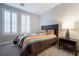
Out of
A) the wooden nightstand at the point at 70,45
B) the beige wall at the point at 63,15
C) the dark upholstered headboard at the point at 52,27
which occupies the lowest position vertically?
the wooden nightstand at the point at 70,45

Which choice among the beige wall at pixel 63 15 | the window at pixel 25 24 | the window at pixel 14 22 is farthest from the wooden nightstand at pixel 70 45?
the window at pixel 14 22

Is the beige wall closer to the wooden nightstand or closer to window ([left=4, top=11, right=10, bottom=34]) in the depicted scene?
the wooden nightstand

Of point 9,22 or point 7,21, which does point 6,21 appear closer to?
point 7,21

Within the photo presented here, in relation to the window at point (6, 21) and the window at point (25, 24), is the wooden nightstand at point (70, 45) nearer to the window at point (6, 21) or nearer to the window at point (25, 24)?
the window at point (25, 24)

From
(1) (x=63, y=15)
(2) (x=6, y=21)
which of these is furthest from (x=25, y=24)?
(1) (x=63, y=15)

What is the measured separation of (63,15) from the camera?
2641mm

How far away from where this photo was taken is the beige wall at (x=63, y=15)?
2053 mm

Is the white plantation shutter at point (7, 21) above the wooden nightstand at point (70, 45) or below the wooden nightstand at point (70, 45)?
above

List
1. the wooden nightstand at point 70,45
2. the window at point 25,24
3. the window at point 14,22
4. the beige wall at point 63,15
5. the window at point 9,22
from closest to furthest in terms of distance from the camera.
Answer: the wooden nightstand at point 70,45
the beige wall at point 63,15
the window at point 9,22
the window at point 14,22
the window at point 25,24

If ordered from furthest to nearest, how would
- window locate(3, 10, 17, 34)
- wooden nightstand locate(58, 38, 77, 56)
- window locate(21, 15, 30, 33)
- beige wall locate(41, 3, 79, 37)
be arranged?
window locate(21, 15, 30, 33), window locate(3, 10, 17, 34), beige wall locate(41, 3, 79, 37), wooden nightstand locate(58, 38, 77, 56)

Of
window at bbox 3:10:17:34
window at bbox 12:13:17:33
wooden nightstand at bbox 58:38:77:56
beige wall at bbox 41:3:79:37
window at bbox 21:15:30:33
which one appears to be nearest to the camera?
wooden nightstand at bbox 58:38:77:56

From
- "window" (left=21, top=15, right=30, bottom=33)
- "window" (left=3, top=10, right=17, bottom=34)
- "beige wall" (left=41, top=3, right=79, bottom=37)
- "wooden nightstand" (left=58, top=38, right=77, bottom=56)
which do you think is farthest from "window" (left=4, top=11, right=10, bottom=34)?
"wooden nightstand" (left=58, top=38, right=77, bottom=56)

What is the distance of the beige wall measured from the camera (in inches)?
80.8

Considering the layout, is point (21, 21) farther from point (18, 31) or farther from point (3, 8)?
point (3, 8)
